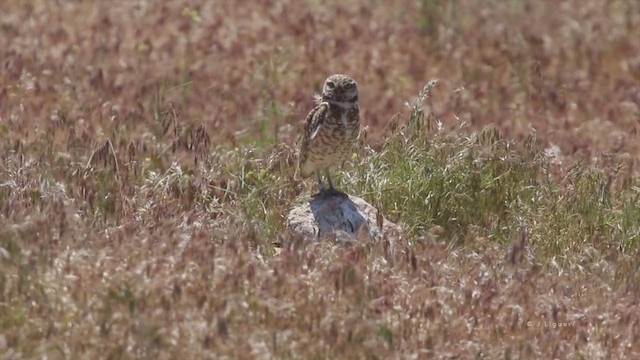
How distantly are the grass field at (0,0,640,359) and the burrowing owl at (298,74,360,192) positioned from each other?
18.3 inches

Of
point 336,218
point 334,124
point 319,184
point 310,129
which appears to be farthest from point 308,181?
point 336,218

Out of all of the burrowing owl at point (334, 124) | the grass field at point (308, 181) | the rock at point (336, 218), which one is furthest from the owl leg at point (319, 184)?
the grass field at point (308, 181)

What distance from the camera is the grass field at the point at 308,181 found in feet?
21.7

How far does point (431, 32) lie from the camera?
1490 cm

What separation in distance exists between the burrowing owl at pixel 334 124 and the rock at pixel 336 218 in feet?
0.85

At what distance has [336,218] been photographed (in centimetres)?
857

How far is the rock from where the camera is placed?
8.52 metres

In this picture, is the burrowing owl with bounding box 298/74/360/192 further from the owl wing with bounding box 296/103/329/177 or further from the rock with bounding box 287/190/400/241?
the rock with bounding box 287/190/400/241

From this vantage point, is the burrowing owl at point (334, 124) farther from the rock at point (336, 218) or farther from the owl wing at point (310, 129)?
the rock at point (336, 218)

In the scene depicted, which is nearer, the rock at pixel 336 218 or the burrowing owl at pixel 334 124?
the rock at pixel 336 218

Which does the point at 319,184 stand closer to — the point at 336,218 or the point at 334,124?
the point at 334,124

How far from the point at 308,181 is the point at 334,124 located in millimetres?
970

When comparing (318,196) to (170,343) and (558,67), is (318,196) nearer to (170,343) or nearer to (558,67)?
(170,343)

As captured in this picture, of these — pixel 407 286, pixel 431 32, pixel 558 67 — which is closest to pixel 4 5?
pixel 431 32
